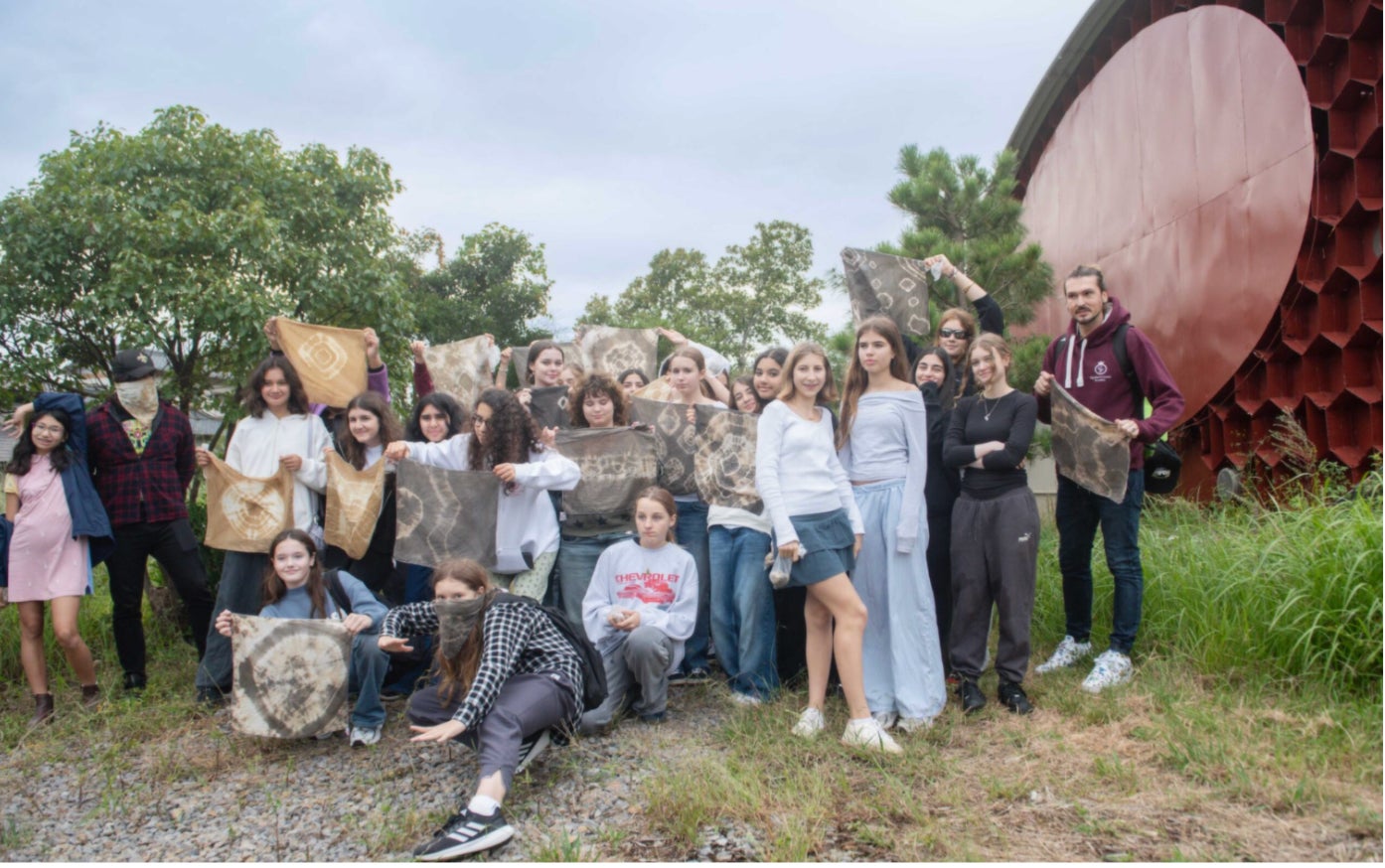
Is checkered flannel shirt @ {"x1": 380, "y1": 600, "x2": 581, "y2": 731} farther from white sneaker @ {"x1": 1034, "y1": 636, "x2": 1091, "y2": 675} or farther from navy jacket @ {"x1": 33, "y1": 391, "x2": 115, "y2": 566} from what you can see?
white sneaker @ {"x1": 1034, "y1": 636, "x2": 1091, "y2": 675}

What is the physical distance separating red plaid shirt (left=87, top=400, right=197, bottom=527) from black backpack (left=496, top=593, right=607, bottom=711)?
2.59 meters

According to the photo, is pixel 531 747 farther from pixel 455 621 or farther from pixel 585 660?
pixel 455 621

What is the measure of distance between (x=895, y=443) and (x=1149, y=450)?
1393 mm

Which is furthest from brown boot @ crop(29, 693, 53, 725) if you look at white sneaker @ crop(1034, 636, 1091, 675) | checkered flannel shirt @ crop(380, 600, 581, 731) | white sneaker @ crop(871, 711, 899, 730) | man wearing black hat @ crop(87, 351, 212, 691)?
white sneaker @ crop(1034, 636, 1091, 675)

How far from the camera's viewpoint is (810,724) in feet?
12.9

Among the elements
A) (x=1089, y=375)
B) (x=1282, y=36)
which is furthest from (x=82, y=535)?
(x=1282, y=36)

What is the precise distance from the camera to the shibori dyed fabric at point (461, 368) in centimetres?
664

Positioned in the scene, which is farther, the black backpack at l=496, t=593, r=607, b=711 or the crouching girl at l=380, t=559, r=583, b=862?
the black backpack at l=496, t=593, r=607, b=711

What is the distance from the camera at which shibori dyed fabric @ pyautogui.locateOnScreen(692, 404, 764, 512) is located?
4703 millimetres

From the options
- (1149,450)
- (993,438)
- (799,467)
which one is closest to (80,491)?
(799,467)

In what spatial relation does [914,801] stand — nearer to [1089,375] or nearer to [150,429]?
[1089,375]

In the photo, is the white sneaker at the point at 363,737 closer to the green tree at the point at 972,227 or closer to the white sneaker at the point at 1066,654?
the white sneaker at the point at 1066,654

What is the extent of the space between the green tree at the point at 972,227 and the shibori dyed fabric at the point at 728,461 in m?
3.90

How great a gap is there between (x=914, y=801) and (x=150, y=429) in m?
4.42
